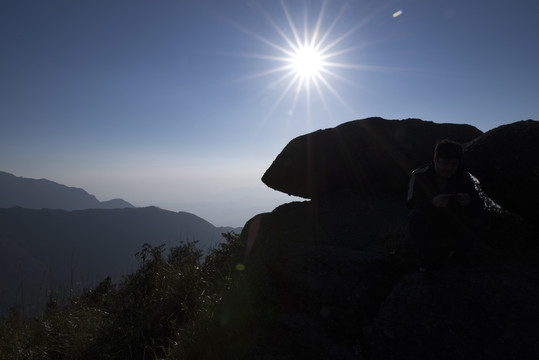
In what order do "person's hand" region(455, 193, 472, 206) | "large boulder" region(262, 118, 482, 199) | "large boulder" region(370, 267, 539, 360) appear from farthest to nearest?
"large boulder" region(262, 118, 482, 199)
"person's hand" region(455, 193, 472, 206)
"large boulder" region(370, 267, 539, 360)

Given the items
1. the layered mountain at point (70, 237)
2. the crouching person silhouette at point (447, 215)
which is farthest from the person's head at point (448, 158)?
the layered mountain at point (70, 237)

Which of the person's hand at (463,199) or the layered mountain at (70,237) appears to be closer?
the person's hand at (463,199)

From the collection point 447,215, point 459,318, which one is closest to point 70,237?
point 447,215

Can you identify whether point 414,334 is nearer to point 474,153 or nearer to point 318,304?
point 318,304

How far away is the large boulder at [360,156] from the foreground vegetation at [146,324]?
9.59 ft

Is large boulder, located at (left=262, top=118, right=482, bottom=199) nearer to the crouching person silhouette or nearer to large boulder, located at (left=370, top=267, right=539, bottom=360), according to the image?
the crouching person silhouette

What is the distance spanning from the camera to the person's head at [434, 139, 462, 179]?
3.67 m

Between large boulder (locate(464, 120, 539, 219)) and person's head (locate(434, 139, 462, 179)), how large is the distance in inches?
53.9

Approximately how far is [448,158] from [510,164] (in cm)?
158

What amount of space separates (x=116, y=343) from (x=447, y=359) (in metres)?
4.62

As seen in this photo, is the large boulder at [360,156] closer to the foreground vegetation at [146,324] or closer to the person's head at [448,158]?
the foreground vegetation at [146,324]

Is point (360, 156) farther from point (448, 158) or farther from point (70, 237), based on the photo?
point (70, 237)

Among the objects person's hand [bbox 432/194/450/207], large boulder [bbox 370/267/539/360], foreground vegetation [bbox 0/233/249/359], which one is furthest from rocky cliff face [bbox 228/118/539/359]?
person's hand [bbox 432/194/450/207]

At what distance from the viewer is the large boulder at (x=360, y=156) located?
690cm
